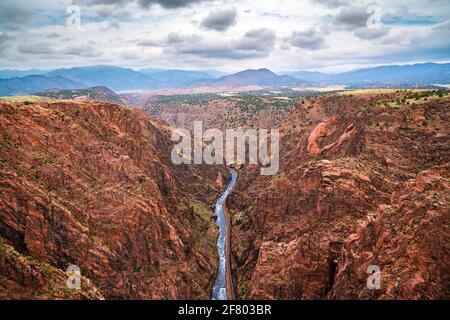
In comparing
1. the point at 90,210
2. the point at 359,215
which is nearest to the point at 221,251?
the point at 90,210

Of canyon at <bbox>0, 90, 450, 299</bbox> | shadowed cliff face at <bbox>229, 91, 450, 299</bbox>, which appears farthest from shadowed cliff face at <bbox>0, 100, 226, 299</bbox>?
shadowed cliff face at <bbox>229, 91, 450, 299</bbox>

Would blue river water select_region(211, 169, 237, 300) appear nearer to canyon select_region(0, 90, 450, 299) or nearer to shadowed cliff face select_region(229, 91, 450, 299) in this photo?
canyon select_region(0, 90, 450, 299)

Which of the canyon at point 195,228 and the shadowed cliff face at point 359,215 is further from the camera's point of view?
the canyon at point 195,228

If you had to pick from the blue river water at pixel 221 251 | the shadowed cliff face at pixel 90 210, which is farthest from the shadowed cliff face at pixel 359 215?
the shadowed cliff face at pixel 90 210

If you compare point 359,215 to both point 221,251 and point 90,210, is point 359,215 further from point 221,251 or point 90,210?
point 90,210

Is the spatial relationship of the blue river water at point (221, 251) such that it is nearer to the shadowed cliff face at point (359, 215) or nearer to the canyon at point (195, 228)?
the canyon at point (195, 228)
